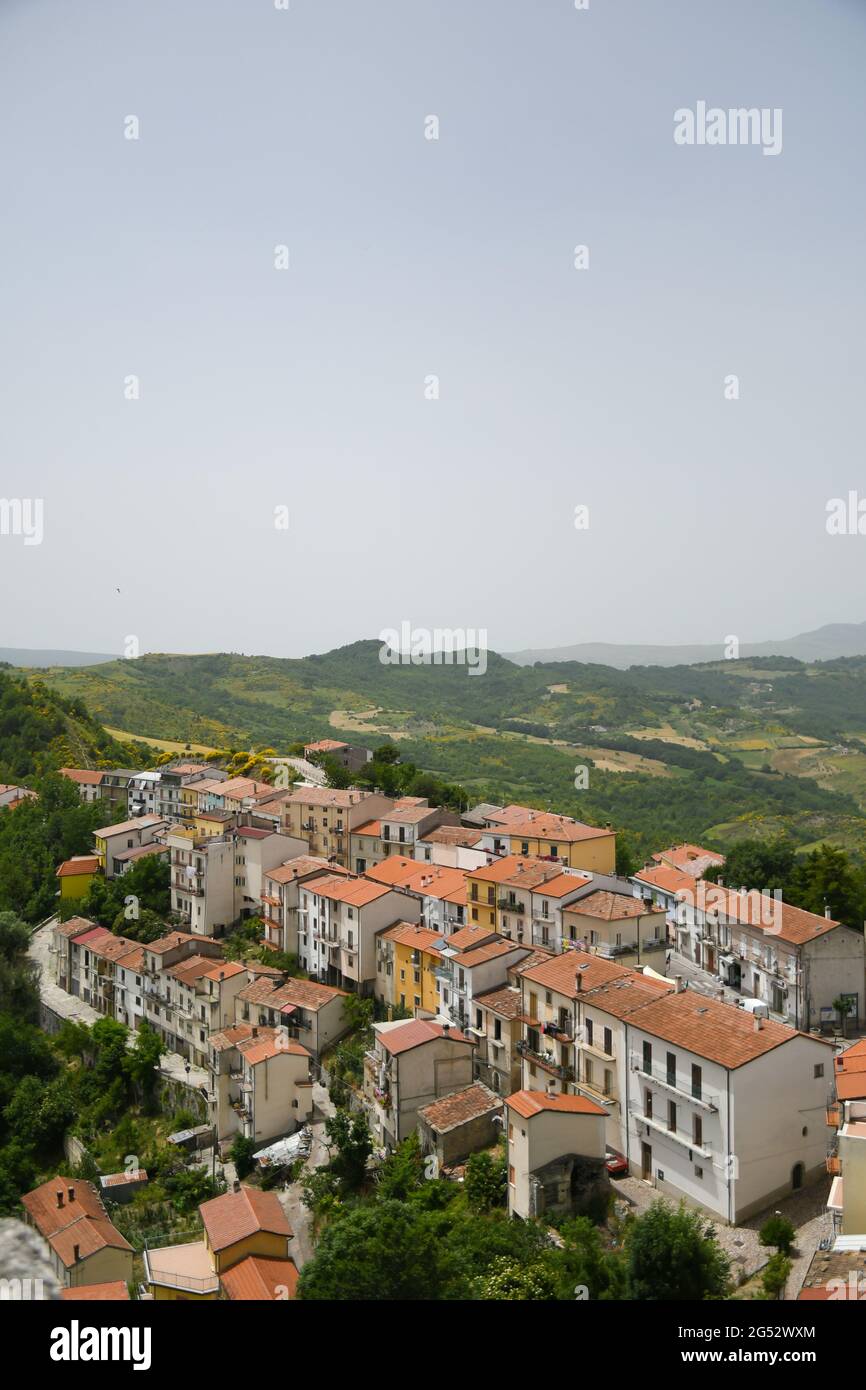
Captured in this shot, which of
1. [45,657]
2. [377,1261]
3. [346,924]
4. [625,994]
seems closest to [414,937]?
[346,924]

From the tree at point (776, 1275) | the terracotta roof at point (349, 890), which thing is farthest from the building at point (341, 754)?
the tree at point (776, 1275)

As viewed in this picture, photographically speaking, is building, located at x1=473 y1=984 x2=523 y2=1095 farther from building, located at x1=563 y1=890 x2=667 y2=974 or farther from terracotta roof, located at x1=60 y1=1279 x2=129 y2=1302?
terracotta roof, located at x1=60 y1=1279 x2=129 y2=1302

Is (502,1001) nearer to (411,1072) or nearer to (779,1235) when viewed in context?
(411,1072)

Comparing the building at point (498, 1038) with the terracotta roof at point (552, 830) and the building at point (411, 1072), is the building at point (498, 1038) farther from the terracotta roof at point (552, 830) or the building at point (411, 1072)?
the terracotta roof at point (552, 830)

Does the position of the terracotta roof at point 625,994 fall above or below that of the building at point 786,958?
above

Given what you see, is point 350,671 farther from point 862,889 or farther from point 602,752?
point 862,889

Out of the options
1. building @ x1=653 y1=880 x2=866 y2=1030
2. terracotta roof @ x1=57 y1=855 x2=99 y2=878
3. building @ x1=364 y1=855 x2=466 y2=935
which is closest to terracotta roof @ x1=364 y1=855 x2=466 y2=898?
building @ x1=364 y1=855 x2=466 y2=935
